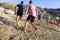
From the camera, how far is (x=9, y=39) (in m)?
14.4

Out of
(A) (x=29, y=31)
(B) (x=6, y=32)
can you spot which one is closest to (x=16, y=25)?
(A) (x=29, y=31)

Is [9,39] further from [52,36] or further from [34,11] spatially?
[52,36]

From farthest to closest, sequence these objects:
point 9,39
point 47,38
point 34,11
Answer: point 47,38
point 34,11
point 9,39

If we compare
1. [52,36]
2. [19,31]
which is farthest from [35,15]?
[52,36]

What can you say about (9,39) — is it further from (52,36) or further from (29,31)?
(52,36)

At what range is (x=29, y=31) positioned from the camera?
17.0 m

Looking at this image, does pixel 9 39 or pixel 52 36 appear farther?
pixel 52 36

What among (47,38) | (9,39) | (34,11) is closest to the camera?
(9,39)

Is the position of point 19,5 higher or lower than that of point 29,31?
higher

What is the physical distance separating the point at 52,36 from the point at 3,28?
3.63 m

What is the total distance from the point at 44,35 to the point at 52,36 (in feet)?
2.20

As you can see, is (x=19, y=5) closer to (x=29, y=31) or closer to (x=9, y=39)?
(x=29, y=31)

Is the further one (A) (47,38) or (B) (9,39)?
(A) (47,38)

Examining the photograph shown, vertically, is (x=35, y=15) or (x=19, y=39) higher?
(x=35, y=15)
